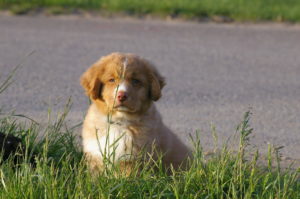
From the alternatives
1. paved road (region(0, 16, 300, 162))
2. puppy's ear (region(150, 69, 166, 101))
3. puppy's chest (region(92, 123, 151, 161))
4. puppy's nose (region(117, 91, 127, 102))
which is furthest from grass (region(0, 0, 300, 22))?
puppy's nose (region(117, 91, 127, 102))

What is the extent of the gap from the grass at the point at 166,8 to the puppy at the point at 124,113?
699cm

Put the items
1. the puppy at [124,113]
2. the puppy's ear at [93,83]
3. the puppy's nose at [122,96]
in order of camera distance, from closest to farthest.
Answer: the puppy's nose at [122,96]
the puppy at [124,113]
the puppy's ear at [93,83]

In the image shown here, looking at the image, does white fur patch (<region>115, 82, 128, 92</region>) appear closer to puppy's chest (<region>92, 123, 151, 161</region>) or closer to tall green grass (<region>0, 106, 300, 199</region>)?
puppy's chest (<region>92, 123, 151, 161</region>)

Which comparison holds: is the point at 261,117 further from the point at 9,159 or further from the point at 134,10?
the point at 134,10

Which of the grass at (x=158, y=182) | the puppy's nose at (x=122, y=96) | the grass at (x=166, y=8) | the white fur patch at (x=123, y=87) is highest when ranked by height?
the grass at (x=166, y=8)

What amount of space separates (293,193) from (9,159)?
191 centimetres

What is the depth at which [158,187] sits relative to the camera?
4.70 metres

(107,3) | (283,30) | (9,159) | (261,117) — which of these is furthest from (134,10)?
(9,159)

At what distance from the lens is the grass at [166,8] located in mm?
12109

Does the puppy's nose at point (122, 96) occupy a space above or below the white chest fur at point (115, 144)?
above

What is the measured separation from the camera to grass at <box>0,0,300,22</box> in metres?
12.1

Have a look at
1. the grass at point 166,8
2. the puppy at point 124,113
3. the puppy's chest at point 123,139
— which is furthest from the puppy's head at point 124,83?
the grass at point 166,8

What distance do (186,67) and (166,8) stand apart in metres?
2.70

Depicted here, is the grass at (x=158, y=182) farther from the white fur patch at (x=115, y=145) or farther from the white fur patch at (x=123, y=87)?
the white fur patch at (x=123, y=87)
